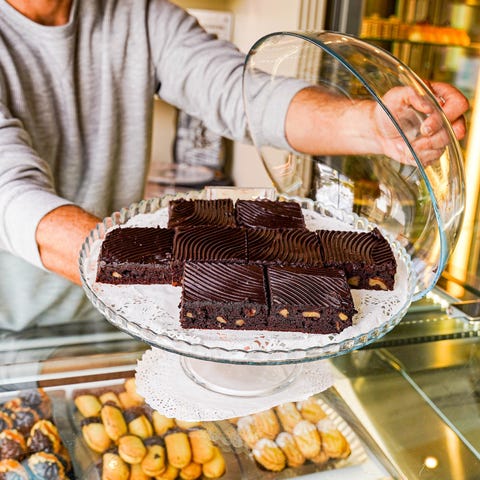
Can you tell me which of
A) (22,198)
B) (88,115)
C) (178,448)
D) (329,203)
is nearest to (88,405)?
(178,448)

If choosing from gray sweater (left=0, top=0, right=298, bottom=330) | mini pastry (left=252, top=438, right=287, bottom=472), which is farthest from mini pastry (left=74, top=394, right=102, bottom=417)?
gray sweater (left=0, top=0, right=298, bottom=330)

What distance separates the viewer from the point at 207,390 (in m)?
0.83

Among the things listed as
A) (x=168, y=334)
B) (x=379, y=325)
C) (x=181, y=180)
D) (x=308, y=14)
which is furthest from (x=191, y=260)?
(x=181, y=180)

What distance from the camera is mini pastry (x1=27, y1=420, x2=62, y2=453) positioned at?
0.76 meters

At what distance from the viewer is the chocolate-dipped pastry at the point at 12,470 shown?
73 cm

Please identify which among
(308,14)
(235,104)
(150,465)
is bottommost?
(150,465)

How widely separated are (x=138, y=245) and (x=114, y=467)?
32 cm

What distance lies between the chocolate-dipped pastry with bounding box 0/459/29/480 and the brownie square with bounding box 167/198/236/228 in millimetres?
419

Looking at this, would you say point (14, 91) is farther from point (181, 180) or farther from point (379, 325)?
point (181, 180)

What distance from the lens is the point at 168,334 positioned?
0.73 meters

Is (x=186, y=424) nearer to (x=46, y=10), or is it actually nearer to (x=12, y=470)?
(x=12, y=470)

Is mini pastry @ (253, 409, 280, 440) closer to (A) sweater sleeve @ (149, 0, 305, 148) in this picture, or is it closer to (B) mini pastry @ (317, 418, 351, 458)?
(B) mini pastry @ (317, 418, 351, 458)

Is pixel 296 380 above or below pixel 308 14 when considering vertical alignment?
below

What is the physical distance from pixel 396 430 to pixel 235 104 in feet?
2.92
